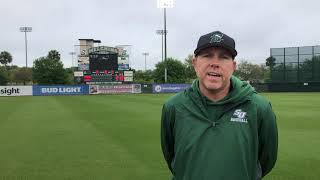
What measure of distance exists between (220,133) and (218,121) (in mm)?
83

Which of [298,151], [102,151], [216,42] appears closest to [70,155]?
[102,151]

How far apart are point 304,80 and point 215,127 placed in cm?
6932

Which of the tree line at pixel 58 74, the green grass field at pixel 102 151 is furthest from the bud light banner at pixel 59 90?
the green grass field at pixel 102 151

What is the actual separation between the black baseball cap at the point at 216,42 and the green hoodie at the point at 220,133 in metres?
0.27

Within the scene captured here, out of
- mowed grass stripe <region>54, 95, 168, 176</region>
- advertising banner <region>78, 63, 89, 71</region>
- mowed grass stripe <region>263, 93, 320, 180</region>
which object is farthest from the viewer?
advertising banner <region>78, 63, 89, 71</region>

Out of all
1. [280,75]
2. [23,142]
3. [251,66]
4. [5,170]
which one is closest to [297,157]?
[5,170]

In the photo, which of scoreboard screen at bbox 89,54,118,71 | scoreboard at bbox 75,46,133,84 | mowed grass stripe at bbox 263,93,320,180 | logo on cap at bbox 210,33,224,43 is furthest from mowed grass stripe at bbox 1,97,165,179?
scoreboard at bbox 75,46,133,84

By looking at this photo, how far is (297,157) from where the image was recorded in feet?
38.9

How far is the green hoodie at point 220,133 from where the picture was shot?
3.31 metres

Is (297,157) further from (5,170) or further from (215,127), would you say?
(215,127)

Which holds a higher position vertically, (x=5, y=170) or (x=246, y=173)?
(x=246, y=173)

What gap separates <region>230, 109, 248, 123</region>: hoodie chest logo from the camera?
335cm

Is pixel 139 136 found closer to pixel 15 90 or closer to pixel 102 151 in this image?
pixel 102 151

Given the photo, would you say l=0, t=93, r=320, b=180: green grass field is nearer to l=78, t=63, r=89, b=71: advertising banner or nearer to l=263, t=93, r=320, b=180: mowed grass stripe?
l=263, t=93, r=320, b=180: mowed grass stripe
